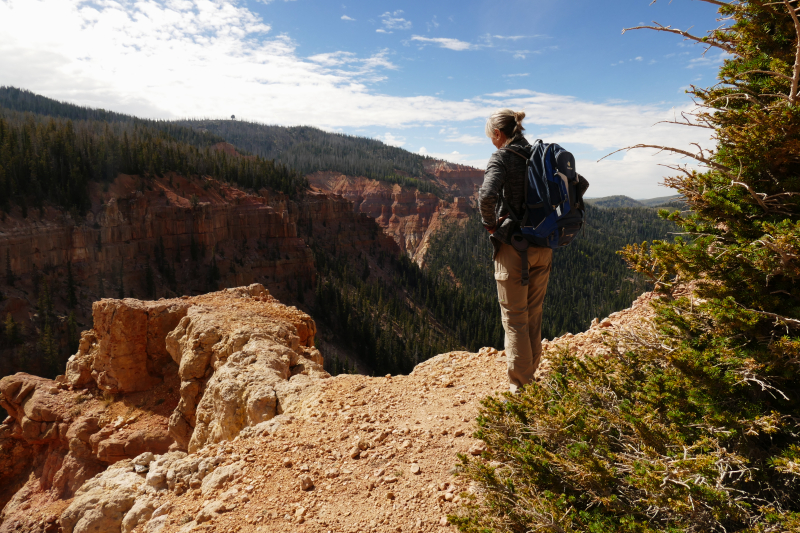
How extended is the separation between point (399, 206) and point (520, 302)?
395 feet

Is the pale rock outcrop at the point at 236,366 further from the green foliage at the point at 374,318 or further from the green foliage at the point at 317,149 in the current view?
the green foliage at the point at 317,149

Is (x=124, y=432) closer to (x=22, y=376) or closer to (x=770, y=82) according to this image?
(x=22, y=376)

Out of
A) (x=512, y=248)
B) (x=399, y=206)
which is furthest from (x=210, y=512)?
(x=399, y=206)

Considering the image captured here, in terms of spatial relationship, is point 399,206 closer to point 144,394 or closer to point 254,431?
point 144,394

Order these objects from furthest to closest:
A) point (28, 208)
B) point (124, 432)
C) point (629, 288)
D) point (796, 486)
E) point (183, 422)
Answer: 1. point (629, 288)
2. point (28, 208)
3. point (124, 432)
4. point (183, 422)
5. point (796, 486)

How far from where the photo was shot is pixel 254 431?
525 cm

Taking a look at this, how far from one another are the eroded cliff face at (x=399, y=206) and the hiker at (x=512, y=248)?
10796 centimetres

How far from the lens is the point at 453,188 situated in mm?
175750

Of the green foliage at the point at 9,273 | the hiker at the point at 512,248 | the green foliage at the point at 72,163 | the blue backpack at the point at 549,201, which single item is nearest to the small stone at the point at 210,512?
the hiker at the point at 512,248

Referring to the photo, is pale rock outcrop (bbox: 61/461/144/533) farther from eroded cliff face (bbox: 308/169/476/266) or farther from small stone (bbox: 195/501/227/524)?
eroded cliff face (bbox: 308/169/476/266)

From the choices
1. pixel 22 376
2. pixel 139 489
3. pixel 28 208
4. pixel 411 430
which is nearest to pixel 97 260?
pixel 28 208

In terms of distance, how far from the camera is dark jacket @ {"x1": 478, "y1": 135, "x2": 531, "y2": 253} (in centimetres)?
388

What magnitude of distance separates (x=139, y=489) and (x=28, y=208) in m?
45.4

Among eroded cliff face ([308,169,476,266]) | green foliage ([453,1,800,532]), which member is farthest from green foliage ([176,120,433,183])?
green foliage ([453,1,800,532])
